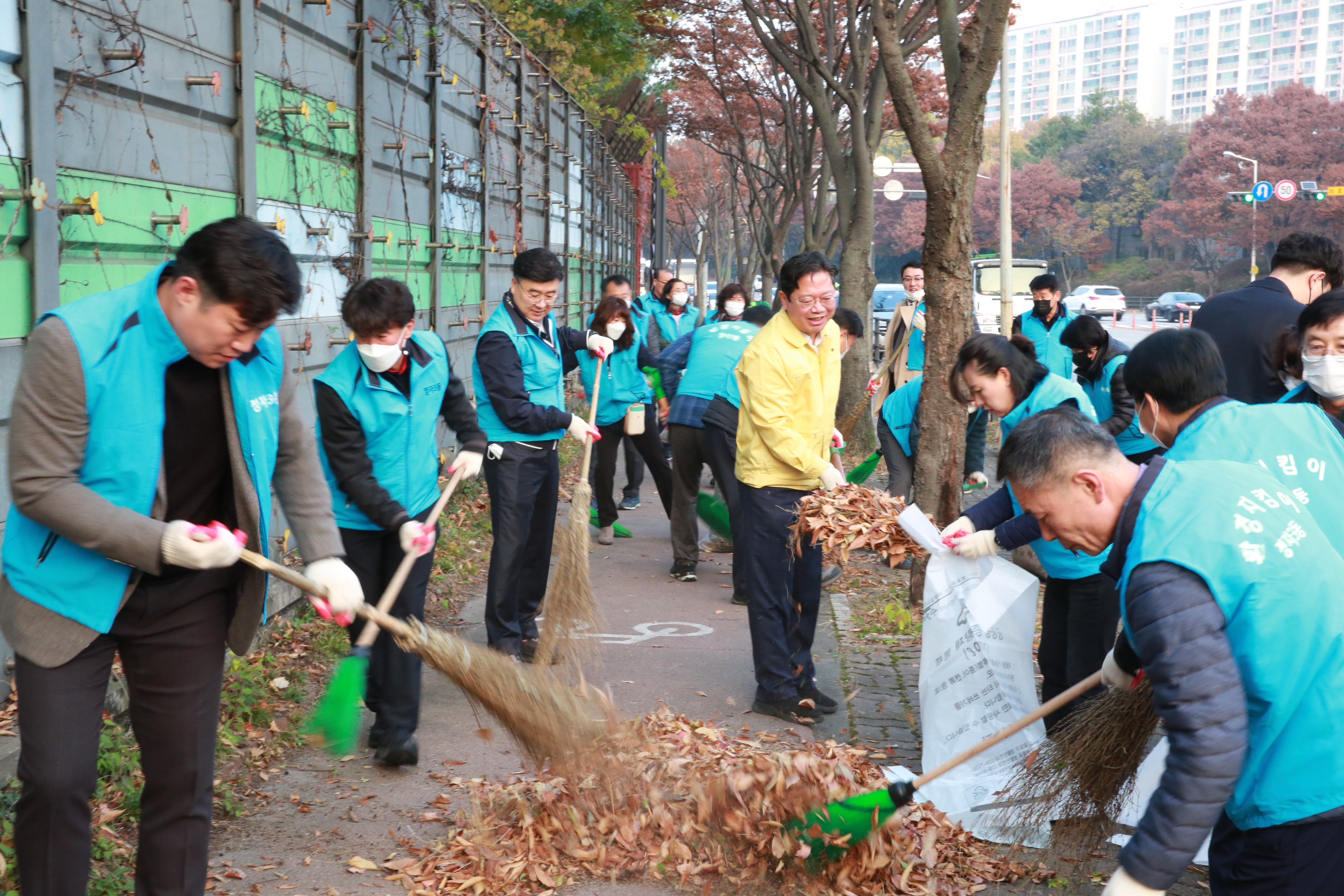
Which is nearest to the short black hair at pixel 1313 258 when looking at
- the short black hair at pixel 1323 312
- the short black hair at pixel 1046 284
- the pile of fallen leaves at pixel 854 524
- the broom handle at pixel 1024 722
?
the short black hair at pixel 1323 312

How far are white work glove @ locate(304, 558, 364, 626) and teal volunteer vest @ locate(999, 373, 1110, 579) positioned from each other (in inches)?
87.4

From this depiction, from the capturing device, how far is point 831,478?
4906mm

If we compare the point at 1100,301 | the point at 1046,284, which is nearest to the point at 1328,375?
the point at 1046,284

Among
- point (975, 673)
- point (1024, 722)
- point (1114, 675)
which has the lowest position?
point (975, 673)

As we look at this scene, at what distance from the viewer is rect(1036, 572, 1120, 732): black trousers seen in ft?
13.4

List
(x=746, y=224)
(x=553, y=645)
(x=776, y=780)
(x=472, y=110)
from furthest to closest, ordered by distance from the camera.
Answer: (x=746, y=224) < (x=472, y=110) < (x=553, y=645) < (x=776, y=780)

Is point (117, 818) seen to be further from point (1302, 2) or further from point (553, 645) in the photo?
point (1302, 2)

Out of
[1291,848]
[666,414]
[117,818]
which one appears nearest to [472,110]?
[666,414]

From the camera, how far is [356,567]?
4461 millimetres

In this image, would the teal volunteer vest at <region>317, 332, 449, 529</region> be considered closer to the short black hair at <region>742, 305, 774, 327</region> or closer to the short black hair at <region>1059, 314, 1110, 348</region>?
the short black hair at <region>1059, 314, 1110, 348</region>

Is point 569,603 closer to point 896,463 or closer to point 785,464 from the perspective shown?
point 785,464

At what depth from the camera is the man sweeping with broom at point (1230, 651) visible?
2027mm

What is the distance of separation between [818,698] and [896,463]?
10.2 ft

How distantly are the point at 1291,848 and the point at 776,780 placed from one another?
1584mm
